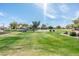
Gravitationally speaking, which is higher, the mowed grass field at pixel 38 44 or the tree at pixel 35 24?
the tree at pixel 35 24

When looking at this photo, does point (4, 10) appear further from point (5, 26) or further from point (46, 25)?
point (46, 25)

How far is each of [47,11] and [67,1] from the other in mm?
240

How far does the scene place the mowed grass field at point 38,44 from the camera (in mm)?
2080

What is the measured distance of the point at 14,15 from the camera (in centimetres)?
215

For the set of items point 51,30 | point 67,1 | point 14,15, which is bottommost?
point 51,30

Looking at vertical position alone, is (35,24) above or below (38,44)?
above

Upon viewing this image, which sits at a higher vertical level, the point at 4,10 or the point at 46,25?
the point at 4,10

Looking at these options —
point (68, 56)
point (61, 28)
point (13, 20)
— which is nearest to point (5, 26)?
point (13, 20)

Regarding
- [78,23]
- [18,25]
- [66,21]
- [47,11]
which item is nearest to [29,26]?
[18,25]

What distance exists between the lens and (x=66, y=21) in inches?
84.2

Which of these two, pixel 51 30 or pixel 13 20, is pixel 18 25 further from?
pixel 51 30

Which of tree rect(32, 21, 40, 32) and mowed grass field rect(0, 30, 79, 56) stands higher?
tree rect(32, 21, 40, 32)

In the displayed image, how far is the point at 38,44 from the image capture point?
2111 mm

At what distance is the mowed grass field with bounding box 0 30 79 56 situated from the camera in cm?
208
